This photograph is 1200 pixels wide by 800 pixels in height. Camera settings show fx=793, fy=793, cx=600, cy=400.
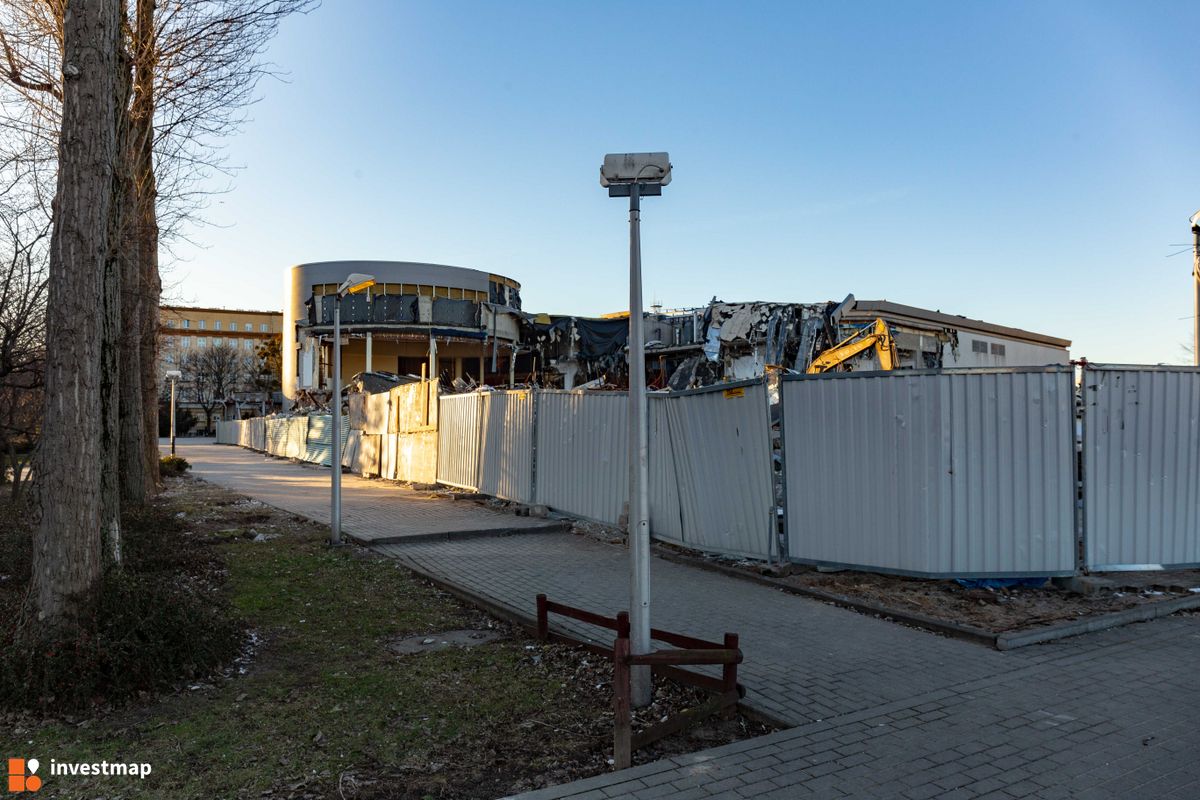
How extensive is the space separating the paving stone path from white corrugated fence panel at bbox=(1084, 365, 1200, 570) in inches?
33.5

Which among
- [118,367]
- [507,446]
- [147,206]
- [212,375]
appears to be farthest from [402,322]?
[212,375]

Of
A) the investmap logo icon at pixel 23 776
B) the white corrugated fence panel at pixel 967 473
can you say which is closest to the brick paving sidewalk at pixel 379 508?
the white corrugated fence panel at pixel 967 473

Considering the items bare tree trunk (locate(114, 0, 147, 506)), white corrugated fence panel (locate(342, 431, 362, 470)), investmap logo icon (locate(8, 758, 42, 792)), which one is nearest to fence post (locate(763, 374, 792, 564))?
investmap logo icon (locate(8, 758, 42, 792))

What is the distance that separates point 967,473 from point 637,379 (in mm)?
4117

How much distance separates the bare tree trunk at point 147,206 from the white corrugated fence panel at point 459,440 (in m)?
5.76

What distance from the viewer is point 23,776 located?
3.93m

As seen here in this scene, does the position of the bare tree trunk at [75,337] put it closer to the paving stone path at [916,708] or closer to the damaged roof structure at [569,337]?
the paving stone path at [916,708]

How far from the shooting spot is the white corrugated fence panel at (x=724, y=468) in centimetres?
852

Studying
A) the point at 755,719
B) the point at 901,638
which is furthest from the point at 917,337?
the point at 755,719

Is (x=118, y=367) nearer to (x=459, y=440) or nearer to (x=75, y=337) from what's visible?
(x=75, y=337)

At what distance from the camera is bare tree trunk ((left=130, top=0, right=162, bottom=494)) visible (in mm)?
10977

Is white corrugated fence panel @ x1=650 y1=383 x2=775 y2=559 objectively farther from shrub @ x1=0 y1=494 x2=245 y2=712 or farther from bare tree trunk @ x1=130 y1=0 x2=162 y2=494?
bare tree trunk @ x1=130 y1=0 x2=162 y2=494

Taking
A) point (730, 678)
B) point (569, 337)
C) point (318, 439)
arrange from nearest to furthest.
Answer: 1. point (730, 678)
2. point (318, 439)
3. point (569, 337)

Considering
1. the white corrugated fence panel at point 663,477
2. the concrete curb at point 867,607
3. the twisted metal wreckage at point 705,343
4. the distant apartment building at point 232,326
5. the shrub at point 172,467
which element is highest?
the distant apartment building at point 232,326
